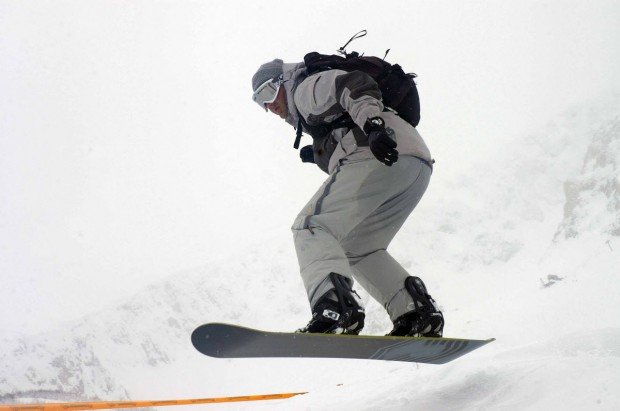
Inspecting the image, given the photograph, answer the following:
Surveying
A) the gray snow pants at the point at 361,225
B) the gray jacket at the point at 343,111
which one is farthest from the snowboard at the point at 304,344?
the gray jacket at the point at 343,111

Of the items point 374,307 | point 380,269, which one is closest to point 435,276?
point 374,307

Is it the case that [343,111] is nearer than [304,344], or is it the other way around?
[304,344]

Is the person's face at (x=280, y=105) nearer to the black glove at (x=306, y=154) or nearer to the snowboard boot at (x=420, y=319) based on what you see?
the black glove at (x=306, y=154)

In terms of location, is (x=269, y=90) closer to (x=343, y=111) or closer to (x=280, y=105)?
(x=280, y=105)

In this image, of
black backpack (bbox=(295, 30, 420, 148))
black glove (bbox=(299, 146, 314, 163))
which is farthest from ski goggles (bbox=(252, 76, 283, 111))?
black glove (bbox=(299, 146, 314, 163))

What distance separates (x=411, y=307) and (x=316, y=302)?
2.81 ft

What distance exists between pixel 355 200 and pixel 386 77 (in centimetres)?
101

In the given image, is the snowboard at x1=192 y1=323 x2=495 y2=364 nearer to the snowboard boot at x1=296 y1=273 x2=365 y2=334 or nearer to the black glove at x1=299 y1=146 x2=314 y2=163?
the snowboard boot at x1=296 y1=273 x2=365 y2=334

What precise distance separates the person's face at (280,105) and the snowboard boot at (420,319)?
1683mm

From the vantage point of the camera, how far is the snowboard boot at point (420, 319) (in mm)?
2648

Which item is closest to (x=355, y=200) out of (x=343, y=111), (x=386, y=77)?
(x=343, y=111)

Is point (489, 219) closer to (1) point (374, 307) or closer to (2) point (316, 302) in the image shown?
(1) point (374, 307)

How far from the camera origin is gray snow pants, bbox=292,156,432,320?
2.41 meters

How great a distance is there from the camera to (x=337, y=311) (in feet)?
7.25
